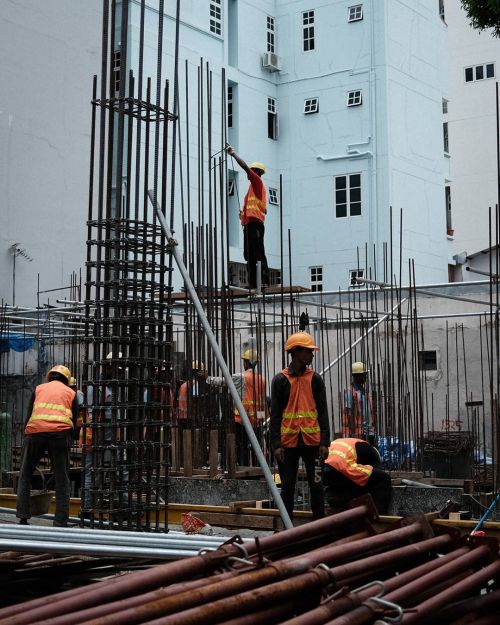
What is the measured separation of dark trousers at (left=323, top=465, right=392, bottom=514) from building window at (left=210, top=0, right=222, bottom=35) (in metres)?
22.1

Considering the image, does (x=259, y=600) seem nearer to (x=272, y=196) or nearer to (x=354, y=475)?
(x=354, y=475)

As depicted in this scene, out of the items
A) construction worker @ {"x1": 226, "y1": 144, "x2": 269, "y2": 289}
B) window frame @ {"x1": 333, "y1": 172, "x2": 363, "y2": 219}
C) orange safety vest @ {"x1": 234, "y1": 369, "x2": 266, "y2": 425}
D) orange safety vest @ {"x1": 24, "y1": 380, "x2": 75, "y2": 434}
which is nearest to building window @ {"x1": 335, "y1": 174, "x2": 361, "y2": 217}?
window frame @ {"x1": 333, "y1": 172, "x2": 363, "y2": 219}

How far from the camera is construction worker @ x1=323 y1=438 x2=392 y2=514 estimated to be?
30.5ft

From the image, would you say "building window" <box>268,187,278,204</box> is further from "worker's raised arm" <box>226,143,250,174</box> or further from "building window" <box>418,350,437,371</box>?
"worker's raised arm" <box>226,143,250,174</box>

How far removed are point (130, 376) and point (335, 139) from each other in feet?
77.0

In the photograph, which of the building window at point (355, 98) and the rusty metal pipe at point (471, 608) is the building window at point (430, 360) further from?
the building window at point (355, 98)

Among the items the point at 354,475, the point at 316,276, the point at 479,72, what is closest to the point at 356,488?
the point at 354,475

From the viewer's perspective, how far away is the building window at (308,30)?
3130 cm

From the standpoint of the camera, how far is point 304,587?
12.6 feet

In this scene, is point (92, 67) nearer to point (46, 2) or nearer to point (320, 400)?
point (46, 2)

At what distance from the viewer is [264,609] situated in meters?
3.74

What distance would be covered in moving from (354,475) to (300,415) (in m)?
0.82

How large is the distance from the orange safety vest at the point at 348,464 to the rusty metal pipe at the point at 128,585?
4915mm

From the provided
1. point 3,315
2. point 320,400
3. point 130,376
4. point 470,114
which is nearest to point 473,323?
point 3,315
